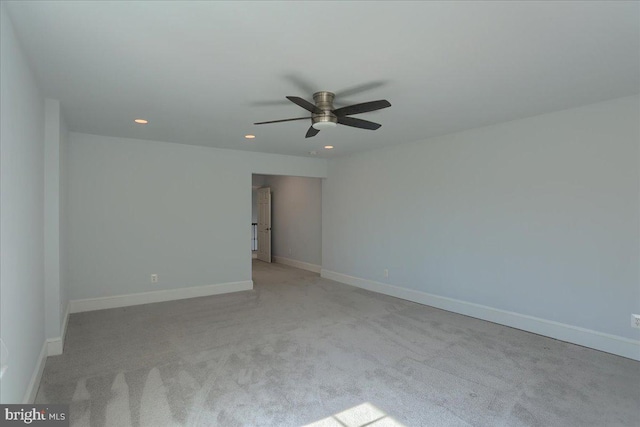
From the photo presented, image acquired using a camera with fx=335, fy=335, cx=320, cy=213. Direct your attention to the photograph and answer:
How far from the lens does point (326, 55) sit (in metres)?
2.32

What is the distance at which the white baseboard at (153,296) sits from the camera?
458cm

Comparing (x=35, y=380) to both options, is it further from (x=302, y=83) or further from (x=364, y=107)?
(x=364, y=107)

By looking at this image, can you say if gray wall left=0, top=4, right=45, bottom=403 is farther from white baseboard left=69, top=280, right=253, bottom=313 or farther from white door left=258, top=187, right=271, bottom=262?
white door left=258, top=187, right=271, bottom=262

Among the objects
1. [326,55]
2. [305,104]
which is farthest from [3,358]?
[326,55]

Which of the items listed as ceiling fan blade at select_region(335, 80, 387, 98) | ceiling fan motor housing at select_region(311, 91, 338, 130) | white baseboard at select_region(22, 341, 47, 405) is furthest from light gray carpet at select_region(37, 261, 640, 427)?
ceiling fan blade at select_region(335, 80, 387, 98)

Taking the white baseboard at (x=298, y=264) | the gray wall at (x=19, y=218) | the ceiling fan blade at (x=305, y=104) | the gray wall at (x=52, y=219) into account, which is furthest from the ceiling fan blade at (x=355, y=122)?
the white baseboard at (x=298, y=264)

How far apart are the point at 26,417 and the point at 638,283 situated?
15.9 feet

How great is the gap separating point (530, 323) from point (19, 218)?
4.82 metres

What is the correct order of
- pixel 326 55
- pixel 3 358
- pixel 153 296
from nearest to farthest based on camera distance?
pixel 3 358 < pixel 326 55 < pixel 153 296

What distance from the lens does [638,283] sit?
312 cm

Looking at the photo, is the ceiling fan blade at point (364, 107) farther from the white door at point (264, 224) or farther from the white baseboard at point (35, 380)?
the white door at point (264, 224)

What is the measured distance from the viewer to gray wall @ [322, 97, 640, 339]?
3.24 m

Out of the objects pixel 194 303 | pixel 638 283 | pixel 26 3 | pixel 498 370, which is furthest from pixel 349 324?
pixel 26 3

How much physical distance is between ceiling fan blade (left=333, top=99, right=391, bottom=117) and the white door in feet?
20.9
